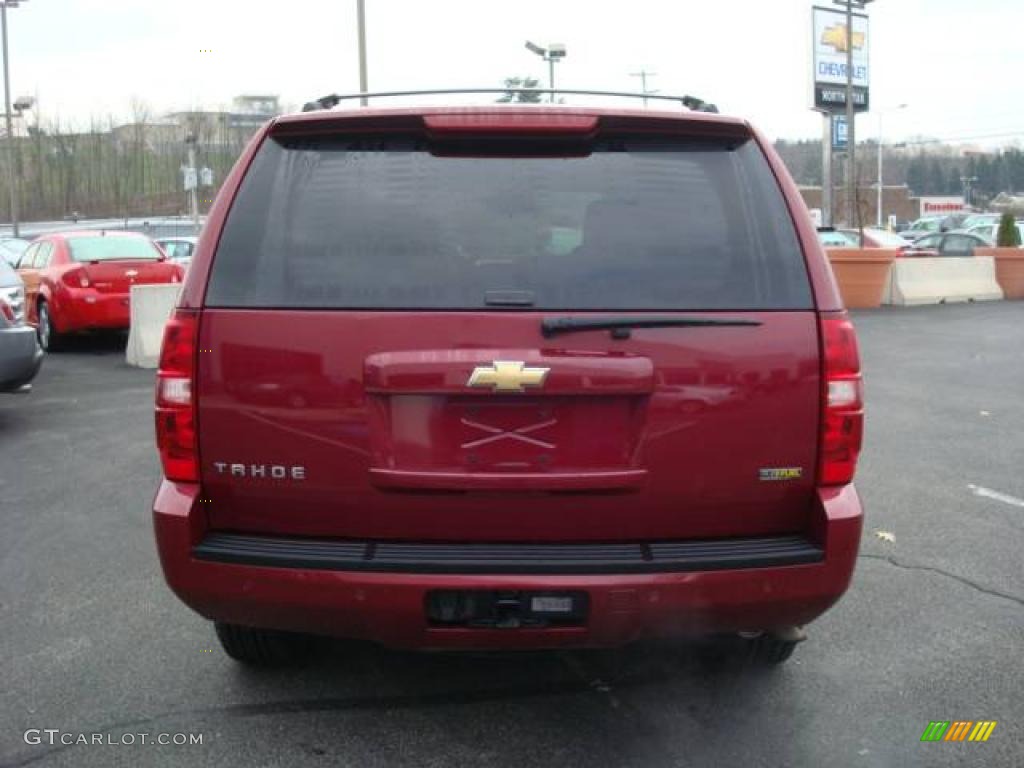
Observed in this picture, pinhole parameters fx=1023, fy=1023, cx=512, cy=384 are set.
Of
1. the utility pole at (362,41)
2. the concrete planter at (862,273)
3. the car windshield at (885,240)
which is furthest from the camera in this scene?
the car windshield at (885,240)

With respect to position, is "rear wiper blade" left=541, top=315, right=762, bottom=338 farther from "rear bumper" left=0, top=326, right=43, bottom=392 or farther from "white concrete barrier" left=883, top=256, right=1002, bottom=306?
"white concrete barrier" left=883, top=256, right=1002, bottom=306

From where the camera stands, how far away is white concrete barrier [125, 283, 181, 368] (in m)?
11.8

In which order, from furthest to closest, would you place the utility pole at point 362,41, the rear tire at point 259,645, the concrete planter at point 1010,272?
1. the concrete planter at point 1010,272
2. the utility pole at point 362,41
3. the rear tire at point 259,645

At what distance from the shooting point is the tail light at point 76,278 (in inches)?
498

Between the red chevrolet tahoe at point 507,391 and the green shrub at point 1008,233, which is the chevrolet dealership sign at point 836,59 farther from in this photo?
the red chevrolet tahoe at point 507,391

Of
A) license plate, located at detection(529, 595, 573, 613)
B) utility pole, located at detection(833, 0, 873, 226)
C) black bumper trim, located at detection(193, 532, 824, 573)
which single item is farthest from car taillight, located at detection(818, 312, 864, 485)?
utility pole, located at detection(833, 0, 873, 226)

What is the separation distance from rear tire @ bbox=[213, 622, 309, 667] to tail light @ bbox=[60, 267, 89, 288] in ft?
33.2

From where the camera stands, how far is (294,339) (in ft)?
9.17

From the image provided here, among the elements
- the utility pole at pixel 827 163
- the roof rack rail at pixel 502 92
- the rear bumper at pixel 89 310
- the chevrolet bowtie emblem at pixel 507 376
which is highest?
the utility pole at pixel 827 163

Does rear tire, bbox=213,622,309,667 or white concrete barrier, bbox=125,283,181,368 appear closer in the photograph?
rear tire, bbox=213,622,309,667

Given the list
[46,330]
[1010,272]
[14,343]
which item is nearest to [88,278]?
[46,330]

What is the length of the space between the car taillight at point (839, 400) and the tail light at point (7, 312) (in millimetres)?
7071

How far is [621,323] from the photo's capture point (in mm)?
2758

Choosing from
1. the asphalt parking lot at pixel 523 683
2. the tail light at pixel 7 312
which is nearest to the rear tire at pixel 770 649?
the asphalt parking lot at pixel 523 683
